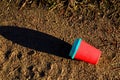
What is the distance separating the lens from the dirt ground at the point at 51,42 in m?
3.52

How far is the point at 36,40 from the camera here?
12.0 feet

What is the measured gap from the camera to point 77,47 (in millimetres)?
3393

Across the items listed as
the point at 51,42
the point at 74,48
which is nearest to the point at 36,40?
the point at 51,42

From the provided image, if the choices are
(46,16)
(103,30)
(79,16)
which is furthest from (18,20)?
(103,30)

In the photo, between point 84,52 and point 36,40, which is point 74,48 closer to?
point 84,52

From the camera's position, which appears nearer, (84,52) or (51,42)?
(84,52)

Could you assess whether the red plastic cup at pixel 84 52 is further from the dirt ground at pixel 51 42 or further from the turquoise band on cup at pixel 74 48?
the dirt ground at pixel 51 42

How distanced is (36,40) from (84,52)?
0.55m

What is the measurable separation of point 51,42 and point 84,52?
1.33ft

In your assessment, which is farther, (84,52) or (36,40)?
(36,40)

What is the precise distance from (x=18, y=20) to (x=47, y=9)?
34 cm

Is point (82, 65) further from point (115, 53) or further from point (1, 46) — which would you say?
point (1, 46)

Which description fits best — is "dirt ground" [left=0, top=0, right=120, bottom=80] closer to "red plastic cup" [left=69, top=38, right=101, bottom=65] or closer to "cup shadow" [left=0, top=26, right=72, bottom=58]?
"cup shadow" [left=0, top=26, right=72, bottom=58]

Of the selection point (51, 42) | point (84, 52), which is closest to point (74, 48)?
point (84, 52)
